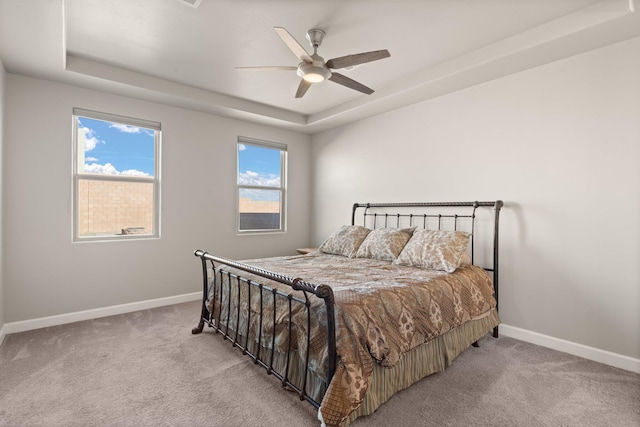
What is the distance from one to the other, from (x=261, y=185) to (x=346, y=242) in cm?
185

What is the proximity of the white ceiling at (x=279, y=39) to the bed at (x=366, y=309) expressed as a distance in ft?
4.56

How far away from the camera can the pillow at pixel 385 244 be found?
3303 millimetres

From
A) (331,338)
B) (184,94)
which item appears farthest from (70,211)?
(331,338)

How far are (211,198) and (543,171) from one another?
12.5ft

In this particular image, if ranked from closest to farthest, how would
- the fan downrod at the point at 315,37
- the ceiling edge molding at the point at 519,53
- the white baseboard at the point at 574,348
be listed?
the ceiling edge molding at the point at 519,53
the white baseboard at the point at 574,348
the fan downrod at the point at 315,37

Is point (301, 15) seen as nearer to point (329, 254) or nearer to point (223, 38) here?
point (223, 38)

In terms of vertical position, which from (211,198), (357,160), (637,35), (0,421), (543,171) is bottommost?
(0,421)

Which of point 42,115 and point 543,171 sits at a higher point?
point 42,115

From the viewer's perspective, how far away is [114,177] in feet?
11.9

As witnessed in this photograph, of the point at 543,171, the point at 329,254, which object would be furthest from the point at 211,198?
the point at 543,171

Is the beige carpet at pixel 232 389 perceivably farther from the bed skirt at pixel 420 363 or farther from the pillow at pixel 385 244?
the pillow at pixel 385 244

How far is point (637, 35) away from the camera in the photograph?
2377 millimetres

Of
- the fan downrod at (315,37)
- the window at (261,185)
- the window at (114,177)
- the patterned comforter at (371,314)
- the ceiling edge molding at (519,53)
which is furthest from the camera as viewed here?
the window at (261,185)

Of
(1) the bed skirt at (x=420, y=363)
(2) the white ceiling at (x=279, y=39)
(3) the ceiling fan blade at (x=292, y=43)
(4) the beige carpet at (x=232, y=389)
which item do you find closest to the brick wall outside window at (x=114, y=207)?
(2) the white ceiling at (x=279, y=39)
